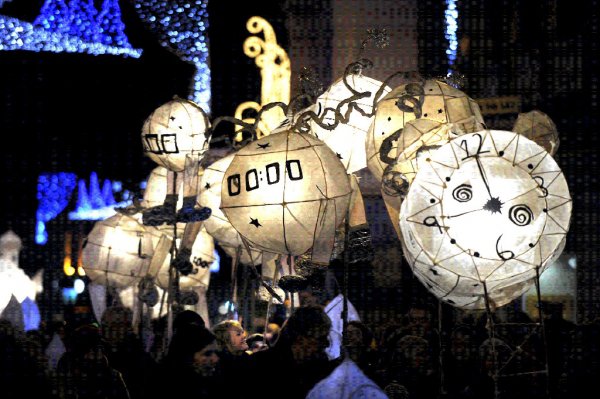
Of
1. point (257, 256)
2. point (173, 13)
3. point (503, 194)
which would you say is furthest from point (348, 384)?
point (173, 13)

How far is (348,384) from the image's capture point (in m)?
4.36

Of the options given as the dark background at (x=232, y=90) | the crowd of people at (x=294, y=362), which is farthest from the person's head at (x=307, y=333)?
the dark background at (x=232, y=90)

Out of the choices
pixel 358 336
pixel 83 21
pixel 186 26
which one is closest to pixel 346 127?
pixel 358 336

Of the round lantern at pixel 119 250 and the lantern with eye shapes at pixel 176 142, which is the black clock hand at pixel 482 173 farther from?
the round lantern at pixel 119 250

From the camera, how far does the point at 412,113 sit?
222 inches

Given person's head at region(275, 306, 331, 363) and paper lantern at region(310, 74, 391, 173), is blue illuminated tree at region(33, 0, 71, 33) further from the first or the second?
person's head at region(275, 306, 331, 363)

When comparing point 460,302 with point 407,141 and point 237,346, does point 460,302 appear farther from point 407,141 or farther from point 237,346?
point 237,346

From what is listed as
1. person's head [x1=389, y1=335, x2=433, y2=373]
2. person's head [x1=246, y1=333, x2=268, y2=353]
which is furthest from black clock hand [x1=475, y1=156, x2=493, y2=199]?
person's head [x1=246, y1=333, x2=268, y2=353]

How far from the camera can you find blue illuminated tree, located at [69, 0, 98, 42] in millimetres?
13938

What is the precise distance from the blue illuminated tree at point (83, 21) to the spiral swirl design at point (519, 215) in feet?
34.4

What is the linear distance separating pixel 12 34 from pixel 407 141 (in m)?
9.75

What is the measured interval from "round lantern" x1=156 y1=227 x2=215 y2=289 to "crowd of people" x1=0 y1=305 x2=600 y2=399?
129 centimetres

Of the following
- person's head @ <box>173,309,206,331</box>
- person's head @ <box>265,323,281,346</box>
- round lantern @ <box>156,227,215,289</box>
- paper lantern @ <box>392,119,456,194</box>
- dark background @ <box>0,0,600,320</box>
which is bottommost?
person's head @ <box>265,323,281,346</box>

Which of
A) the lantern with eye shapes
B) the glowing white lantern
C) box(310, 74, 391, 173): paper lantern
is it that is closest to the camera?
box(310, 74, 391, 173): paper lantern
